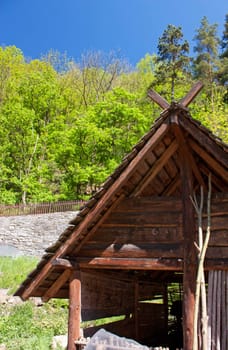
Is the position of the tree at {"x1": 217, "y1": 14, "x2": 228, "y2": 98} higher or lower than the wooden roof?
higher

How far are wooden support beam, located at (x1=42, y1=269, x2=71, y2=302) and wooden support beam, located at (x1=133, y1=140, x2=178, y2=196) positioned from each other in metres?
1.55

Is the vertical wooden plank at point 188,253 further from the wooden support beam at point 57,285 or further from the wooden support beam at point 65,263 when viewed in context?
the wooden support beam at point 57,285

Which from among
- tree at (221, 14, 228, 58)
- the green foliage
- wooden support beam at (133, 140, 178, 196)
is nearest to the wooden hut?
wooden support beam at (133, 140, 178, 196)

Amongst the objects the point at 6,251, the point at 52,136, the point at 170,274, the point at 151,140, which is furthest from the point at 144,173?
the point at 52,136

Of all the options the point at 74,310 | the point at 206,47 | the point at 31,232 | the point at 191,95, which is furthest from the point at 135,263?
the point at 206,47

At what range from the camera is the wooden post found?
5621 millimetres

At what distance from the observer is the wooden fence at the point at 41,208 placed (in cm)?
2133

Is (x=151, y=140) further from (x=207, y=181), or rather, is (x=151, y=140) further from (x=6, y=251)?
(x=6, y=251)

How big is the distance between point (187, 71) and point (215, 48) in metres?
4.72

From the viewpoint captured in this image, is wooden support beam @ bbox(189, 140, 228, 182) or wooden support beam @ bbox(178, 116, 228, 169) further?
wooden support beam @ bbox(189, 140, 228, 182)

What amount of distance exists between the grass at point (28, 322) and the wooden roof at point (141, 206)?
4.73 m

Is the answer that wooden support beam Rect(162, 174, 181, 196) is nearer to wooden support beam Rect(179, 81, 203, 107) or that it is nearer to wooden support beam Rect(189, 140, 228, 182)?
wooden support beam Rect(189, 140, 228, 182)

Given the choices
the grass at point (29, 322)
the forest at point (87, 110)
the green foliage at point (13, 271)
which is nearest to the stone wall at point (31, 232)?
the green foliage at point (13, 271)

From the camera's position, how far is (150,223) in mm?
5578
